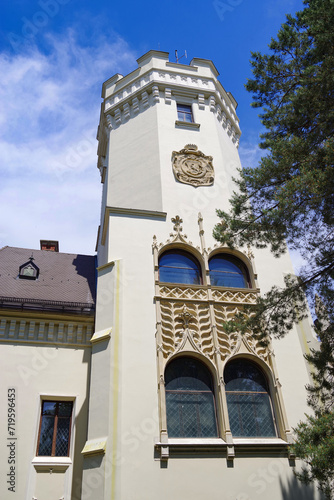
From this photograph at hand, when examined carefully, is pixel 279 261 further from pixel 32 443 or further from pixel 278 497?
pixel 32 443

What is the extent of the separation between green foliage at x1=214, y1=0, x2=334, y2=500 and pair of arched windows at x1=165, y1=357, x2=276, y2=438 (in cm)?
219

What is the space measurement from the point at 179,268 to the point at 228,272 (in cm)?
167

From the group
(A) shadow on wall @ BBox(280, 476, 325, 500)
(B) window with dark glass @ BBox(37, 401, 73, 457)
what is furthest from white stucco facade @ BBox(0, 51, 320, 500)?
(B) window with dark glass @ BBox(37, 401, 73, 457)

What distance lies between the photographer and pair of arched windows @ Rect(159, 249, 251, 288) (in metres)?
14.0

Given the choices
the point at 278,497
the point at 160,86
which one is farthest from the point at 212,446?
the point at 160,86

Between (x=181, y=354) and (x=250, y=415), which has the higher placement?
(x=181, y=354)

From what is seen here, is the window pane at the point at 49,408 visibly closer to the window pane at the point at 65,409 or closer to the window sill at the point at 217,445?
the window pane at the point at 65,409

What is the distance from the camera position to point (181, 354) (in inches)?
480

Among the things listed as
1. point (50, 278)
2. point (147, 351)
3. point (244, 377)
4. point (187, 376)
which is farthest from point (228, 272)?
point (50, 278)

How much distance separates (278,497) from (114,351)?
209 inches

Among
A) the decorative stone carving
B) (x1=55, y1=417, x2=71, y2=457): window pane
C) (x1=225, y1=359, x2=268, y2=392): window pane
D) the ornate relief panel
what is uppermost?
the decorative stone carving

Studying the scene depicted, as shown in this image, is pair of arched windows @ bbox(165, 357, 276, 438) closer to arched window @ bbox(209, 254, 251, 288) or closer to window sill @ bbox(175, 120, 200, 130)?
arched window @ bbox(209, 254, 251, 288)

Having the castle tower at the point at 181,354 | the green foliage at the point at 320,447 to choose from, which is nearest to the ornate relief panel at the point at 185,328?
the castle tower at the point at 181,354

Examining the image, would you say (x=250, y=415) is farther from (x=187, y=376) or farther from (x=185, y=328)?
(x=185, y=328)
